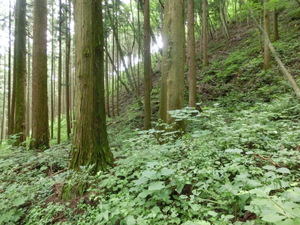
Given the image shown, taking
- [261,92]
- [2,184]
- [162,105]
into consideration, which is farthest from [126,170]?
[261,92]

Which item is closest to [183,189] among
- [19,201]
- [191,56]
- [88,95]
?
[88,95]

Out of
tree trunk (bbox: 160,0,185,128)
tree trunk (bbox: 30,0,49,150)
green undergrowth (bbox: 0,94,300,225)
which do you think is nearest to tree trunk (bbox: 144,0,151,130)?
tree trunk (bbox: 160,0,185,128)

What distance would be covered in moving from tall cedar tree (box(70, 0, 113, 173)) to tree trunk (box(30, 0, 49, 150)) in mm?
4229

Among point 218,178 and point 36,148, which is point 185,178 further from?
point 36,148

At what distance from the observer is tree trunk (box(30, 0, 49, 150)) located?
659 centimetres

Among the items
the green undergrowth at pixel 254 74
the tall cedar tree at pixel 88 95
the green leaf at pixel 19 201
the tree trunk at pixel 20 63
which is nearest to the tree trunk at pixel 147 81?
the green undergrowth at pixel 254 74

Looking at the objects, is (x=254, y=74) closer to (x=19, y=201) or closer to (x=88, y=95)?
(x=88, y=95)

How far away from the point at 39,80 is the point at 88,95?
4.76m

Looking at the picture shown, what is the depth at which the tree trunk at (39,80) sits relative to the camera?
6.59 metres

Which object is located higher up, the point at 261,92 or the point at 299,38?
the point at 299,38

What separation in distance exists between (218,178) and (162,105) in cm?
379

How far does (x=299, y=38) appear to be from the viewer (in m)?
10.3

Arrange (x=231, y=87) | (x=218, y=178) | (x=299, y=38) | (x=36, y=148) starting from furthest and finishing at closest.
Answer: (x=299, y=38), (x=231, y=87), (x=36, y=148), (x=218, y=178)

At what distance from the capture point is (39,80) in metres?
6.81
